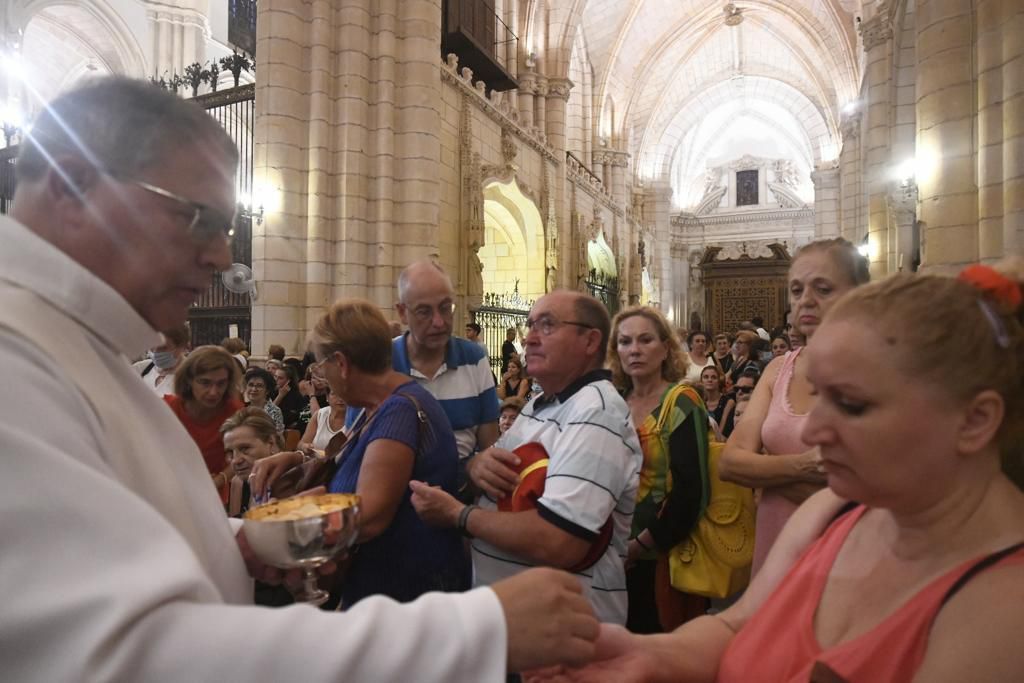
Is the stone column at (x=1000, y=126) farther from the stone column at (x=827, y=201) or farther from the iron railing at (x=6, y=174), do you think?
the stone column at (x=827, y=201)

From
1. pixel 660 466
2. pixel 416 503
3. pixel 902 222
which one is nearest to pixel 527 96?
pixel 902 222

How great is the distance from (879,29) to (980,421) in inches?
488

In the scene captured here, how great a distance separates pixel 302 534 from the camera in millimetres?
1100

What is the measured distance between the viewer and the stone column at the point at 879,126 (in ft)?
33.5

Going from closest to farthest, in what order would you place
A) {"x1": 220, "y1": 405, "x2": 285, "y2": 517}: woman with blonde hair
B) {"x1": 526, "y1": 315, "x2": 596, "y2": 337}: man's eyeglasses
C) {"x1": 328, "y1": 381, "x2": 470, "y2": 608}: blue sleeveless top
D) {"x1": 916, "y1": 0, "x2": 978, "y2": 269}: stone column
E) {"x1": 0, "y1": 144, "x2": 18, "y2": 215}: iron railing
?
1. {"x1": 328, "y1": 381, "x2": 470, "y2": 608}: blue sleeveless top
2. {"x1": 526, "y1": 315, "x2": 596, "y2": 337}: man's eyeglasses
3. {"x1": 220, "y1": 405, "x2": 285, "y2": 517}: woman with blonde hair
4. {"x1": 916, "y1": 0, "x2": 978, "y2": 269}: stone column
5. {"x1": 0, "y1": 144, "x2": 18, "y2": 215}: iron railing

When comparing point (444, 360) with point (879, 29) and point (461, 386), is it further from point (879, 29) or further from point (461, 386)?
point (879, 29)

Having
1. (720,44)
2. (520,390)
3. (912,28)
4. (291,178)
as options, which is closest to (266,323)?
(291,178)

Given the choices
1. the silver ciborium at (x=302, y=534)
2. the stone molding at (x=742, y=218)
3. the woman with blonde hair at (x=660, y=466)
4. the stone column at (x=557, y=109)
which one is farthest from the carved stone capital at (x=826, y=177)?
the silver ciborium at (x=302, y=534)

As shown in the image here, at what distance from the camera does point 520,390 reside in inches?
268

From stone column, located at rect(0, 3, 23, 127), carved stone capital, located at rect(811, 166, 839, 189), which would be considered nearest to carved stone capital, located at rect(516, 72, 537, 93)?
stone column, located at rect(0, 3, 23, 127)

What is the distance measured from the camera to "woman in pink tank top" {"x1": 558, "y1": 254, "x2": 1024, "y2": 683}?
3.20 ft

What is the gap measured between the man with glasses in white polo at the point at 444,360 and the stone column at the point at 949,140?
5.20 metres

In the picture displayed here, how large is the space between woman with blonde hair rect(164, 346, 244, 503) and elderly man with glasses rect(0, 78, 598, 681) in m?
2.38

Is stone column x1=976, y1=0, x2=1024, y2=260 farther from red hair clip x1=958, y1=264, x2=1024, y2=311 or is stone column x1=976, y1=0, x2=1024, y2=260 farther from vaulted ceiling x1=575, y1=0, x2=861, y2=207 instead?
vaulted ceiling x1=575, y1=0, x2=861, y2=207
